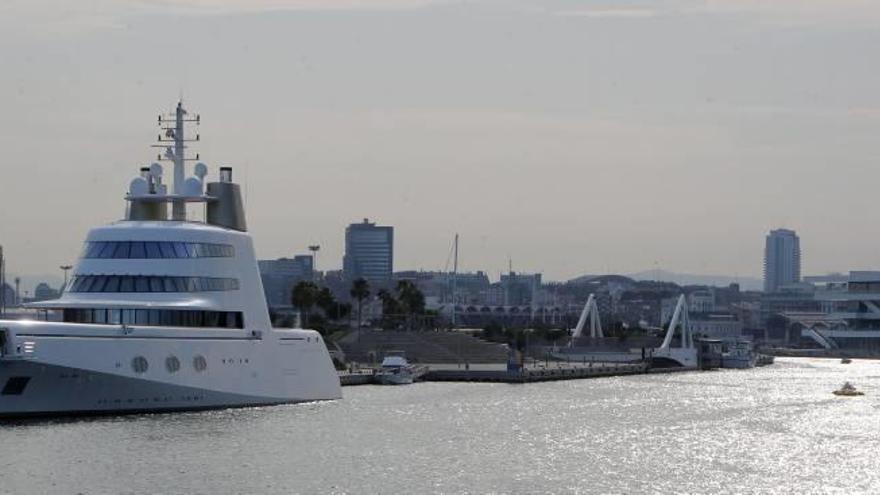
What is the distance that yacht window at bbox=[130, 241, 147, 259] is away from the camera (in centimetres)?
6894

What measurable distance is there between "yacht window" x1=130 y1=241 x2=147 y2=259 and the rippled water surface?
24.1ft

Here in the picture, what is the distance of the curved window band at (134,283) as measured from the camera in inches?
2694

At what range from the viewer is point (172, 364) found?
65562 millimetres

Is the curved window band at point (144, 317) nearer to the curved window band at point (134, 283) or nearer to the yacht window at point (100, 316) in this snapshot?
the yacht window at point (100, 316)

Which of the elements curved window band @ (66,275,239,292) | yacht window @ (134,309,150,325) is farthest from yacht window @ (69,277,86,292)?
yacht window @ (134,309,150,325)

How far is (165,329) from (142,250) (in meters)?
5.04

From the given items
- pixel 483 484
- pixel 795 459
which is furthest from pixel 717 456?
pixel 483 484

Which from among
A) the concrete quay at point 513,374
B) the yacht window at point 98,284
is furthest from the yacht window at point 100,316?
the concrete quay at point 513,374

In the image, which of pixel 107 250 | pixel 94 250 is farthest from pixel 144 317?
pixel 94 250

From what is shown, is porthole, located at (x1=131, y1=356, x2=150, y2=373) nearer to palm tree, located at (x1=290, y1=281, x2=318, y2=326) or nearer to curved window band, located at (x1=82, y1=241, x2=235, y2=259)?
curved window band, located at (x1=82, y1=241, x2=235, y2=259)

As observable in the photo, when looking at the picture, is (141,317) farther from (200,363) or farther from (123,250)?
(123,250)

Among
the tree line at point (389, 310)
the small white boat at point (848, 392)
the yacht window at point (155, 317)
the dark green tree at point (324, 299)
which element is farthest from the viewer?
the tree line at point (389, 310)

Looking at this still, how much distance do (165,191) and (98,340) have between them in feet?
43.5

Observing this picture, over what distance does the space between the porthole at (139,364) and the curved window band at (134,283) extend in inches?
199
